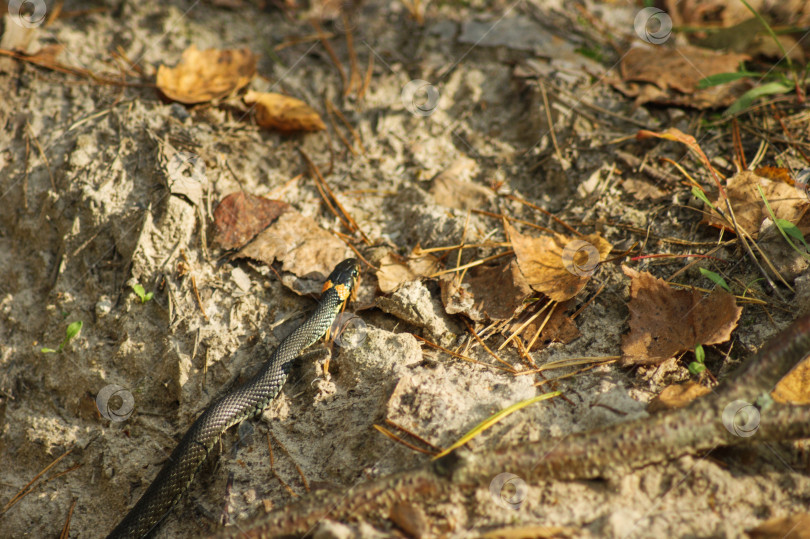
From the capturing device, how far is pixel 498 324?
9.31 feet

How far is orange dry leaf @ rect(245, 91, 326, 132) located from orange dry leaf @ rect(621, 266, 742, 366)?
2581 mm

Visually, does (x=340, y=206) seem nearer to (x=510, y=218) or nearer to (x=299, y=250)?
(x=299, y=250)

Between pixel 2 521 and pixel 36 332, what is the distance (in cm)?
116

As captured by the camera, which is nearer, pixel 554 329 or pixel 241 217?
pixel 554 329

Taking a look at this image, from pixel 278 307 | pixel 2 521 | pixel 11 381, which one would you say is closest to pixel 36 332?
pixel 11 381

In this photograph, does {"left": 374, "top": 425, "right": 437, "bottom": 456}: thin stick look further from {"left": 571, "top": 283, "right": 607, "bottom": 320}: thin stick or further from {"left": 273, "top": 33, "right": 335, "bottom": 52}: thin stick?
{"left": 273, "top": 33, "right": 335, "bottom": 52}: thin stick

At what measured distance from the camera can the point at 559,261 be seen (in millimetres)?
2818

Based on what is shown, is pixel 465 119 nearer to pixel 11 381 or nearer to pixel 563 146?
pixel 563 146

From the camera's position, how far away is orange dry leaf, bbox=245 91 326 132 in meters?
3.91

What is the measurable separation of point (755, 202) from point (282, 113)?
324cm

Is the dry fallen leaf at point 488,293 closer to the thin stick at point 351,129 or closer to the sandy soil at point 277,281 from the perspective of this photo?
the sandy soil at point 277,281

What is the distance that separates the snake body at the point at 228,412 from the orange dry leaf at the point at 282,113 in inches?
50.4

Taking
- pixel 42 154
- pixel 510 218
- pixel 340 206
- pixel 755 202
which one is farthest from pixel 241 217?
pixel 755 202

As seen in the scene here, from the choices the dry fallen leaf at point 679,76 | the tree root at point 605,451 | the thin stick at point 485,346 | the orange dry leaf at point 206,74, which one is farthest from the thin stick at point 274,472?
the dry fallen leaf at point 679,76
